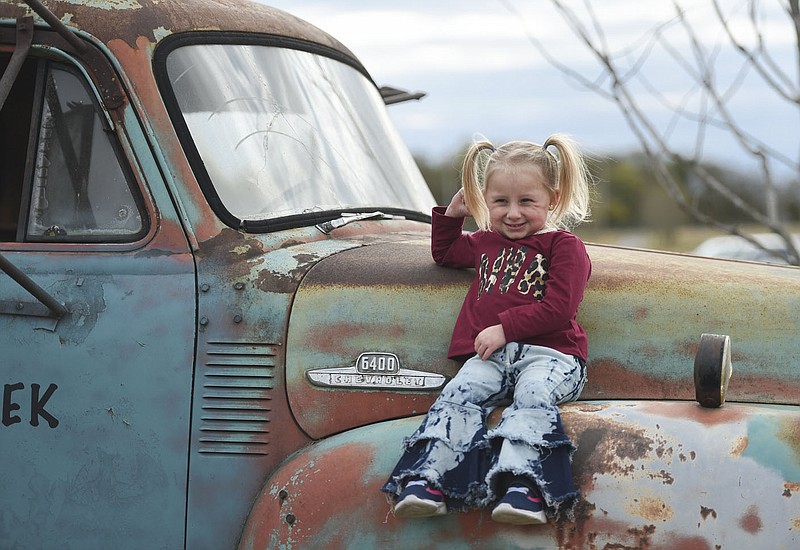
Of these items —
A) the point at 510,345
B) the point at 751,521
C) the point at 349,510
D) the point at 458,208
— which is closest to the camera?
the point at 751,521

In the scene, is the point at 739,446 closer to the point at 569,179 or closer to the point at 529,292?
the point at 529,292

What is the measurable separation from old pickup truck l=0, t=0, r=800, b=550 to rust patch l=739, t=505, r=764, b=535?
17 centimetres

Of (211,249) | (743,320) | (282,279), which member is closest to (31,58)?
(211,249)

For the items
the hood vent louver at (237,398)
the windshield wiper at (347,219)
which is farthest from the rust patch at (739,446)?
the windshield wiper at (347,219)

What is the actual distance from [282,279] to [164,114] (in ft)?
1.97

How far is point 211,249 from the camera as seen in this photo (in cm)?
314

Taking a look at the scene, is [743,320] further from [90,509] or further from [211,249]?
[90,509]

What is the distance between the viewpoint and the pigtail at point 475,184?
3.04m

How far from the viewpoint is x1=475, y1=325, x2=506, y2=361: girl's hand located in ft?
9.29

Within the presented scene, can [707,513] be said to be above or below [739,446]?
below

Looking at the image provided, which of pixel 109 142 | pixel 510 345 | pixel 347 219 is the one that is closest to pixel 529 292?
pixel 510 345

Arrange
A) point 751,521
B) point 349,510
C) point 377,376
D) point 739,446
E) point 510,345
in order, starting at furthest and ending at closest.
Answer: point 377,376, point 510,345, point 349,510, point 739,446, point 751,521

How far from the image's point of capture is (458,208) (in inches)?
124

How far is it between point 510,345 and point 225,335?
776 mm
